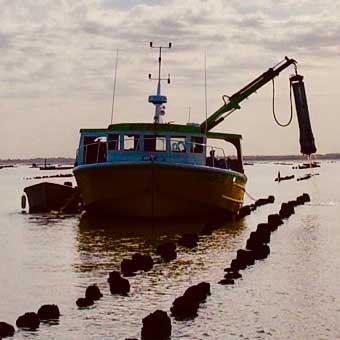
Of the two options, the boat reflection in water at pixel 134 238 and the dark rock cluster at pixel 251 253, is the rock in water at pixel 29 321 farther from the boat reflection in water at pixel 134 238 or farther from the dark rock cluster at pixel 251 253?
the boat reflection in water at pixel 134 238

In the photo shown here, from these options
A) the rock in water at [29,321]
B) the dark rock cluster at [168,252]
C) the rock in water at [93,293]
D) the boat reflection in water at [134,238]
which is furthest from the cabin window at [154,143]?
the rock in water at [29,321]

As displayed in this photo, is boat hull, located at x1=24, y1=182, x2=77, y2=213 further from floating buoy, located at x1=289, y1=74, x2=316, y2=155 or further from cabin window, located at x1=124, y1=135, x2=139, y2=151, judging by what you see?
floating buoy, located at x1=289, y1=74, x2=316, y2=155

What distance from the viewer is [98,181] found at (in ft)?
148

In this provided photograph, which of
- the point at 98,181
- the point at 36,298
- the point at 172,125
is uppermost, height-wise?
the point at 172,125

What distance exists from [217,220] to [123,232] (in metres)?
7.18

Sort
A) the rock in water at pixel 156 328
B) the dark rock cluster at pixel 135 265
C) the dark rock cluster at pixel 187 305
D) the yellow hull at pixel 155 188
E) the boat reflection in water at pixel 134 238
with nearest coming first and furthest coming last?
the rock in water at pixel 156 328 < the dark rock cluster at pixel 187 305 < the dark rock cluster at pixel 135 265 < the boat reflection in water at pixel 134 238 < the yellow hull at pixel 155 188

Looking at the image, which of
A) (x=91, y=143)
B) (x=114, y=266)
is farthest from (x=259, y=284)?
(x=91, y=143)

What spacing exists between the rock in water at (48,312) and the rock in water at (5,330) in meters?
1.46

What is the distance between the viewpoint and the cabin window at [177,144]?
150ft

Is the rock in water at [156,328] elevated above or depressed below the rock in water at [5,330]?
above

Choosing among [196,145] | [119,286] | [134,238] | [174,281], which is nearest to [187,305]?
[119,286]

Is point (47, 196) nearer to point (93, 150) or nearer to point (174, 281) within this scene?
point (93, 150)

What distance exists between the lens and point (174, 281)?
26156mm

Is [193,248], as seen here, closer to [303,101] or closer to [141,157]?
[141,157]
